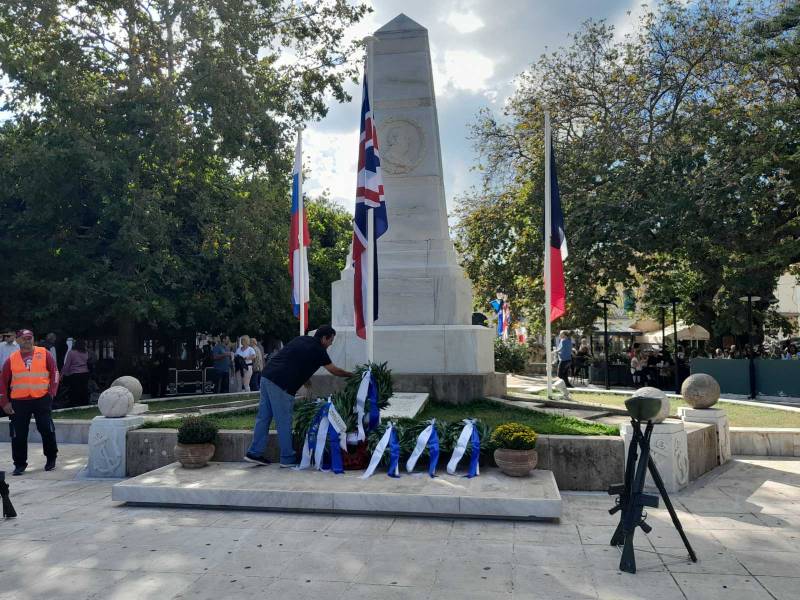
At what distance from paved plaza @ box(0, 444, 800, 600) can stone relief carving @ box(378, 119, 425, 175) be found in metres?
6.91

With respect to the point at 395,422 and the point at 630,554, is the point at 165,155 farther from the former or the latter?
the point at 630,554

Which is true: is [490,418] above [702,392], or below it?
below

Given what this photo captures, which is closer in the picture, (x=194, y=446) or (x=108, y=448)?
(x=194, y=446)

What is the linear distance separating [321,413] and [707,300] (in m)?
20.7

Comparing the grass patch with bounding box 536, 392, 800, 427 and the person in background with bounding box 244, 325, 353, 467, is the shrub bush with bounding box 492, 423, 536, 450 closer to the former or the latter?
the person in background with bounding box 244, 325, 353, 467

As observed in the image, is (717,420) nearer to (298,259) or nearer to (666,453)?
(666,453)

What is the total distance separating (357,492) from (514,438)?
5.77ft

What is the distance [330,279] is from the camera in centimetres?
3172

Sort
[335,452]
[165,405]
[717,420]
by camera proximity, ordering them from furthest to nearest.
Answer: [165,405], [717,420], [335,452]

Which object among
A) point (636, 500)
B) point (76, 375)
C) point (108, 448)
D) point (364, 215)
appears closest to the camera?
point (636, 500)

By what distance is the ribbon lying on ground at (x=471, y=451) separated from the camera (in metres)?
7.40

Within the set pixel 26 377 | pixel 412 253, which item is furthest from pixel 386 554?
pixel 412 253

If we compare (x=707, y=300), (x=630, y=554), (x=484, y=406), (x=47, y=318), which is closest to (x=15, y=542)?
(x=630, y=554)

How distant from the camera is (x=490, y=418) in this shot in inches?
365
